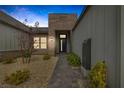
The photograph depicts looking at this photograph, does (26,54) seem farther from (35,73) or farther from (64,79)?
(64,79)

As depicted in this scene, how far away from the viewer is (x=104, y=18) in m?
3.83

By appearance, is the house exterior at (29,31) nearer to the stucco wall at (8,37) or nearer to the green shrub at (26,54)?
the stucco wall at (8,37)

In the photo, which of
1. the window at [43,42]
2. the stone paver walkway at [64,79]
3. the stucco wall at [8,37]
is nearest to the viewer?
the stone paver walkway at [64,79]

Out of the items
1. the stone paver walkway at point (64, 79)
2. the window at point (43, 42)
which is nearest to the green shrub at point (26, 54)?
the stone paver walkway at point (64, 79)

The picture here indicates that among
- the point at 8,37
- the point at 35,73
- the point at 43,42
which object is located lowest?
the point at 35,73

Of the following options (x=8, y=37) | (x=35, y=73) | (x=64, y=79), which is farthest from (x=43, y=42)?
(x=64, y=79)

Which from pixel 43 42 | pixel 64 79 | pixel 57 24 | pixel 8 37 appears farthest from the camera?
pixel 43 42

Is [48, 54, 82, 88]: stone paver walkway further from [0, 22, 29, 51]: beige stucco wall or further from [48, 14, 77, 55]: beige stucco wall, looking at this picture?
[48, 14, 77, 55]: beige stucco wall

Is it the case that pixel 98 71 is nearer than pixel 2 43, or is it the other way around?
pixel 98 71

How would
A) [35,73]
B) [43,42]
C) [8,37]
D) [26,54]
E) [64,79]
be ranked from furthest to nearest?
[43,42] → [8,37] → [26,54] → [35,73] → [64,79]

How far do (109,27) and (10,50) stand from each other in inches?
447

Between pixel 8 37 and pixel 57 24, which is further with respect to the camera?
pixel 57 24
